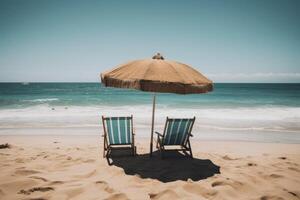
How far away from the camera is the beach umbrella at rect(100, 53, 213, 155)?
372 centimetres

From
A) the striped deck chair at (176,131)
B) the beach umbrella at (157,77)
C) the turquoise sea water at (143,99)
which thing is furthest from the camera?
the turquoise sea water at (143,99)

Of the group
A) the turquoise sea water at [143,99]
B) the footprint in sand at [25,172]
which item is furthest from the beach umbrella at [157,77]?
the turquoise sea water at [143,99]

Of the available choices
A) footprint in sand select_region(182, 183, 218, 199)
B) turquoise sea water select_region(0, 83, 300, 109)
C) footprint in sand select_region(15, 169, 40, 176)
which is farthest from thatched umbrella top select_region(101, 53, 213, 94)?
turquoise sea water select_region(0, 83, 300, 109)

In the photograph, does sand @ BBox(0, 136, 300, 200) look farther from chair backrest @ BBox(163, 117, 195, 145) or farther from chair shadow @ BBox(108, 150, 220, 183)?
chair backrest @ BBox(163, 117, 195, 145)

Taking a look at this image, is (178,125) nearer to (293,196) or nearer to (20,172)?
(293,196)

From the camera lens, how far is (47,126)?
977cm

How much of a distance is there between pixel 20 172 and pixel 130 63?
265cm

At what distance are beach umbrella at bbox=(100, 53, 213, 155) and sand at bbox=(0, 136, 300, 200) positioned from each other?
4.92 ft

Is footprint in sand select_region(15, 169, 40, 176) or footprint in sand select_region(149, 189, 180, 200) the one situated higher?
footprint in sand select_region(15, 169, 40, 176)

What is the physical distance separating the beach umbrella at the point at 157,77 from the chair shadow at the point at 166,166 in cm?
152

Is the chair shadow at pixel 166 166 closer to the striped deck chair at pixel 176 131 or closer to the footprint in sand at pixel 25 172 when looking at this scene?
the striped deck chair at pixel 176 131

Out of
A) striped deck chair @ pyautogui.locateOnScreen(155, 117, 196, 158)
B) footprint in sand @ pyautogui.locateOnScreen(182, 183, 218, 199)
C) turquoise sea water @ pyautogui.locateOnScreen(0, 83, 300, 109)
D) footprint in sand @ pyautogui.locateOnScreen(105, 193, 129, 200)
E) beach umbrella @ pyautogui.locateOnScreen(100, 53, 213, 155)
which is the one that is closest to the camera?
footprint in sand @ pyautogui.locateOnScreen(105, 193, 129, 200)

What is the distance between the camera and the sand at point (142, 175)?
11.4 feet

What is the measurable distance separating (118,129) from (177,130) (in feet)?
4.09
